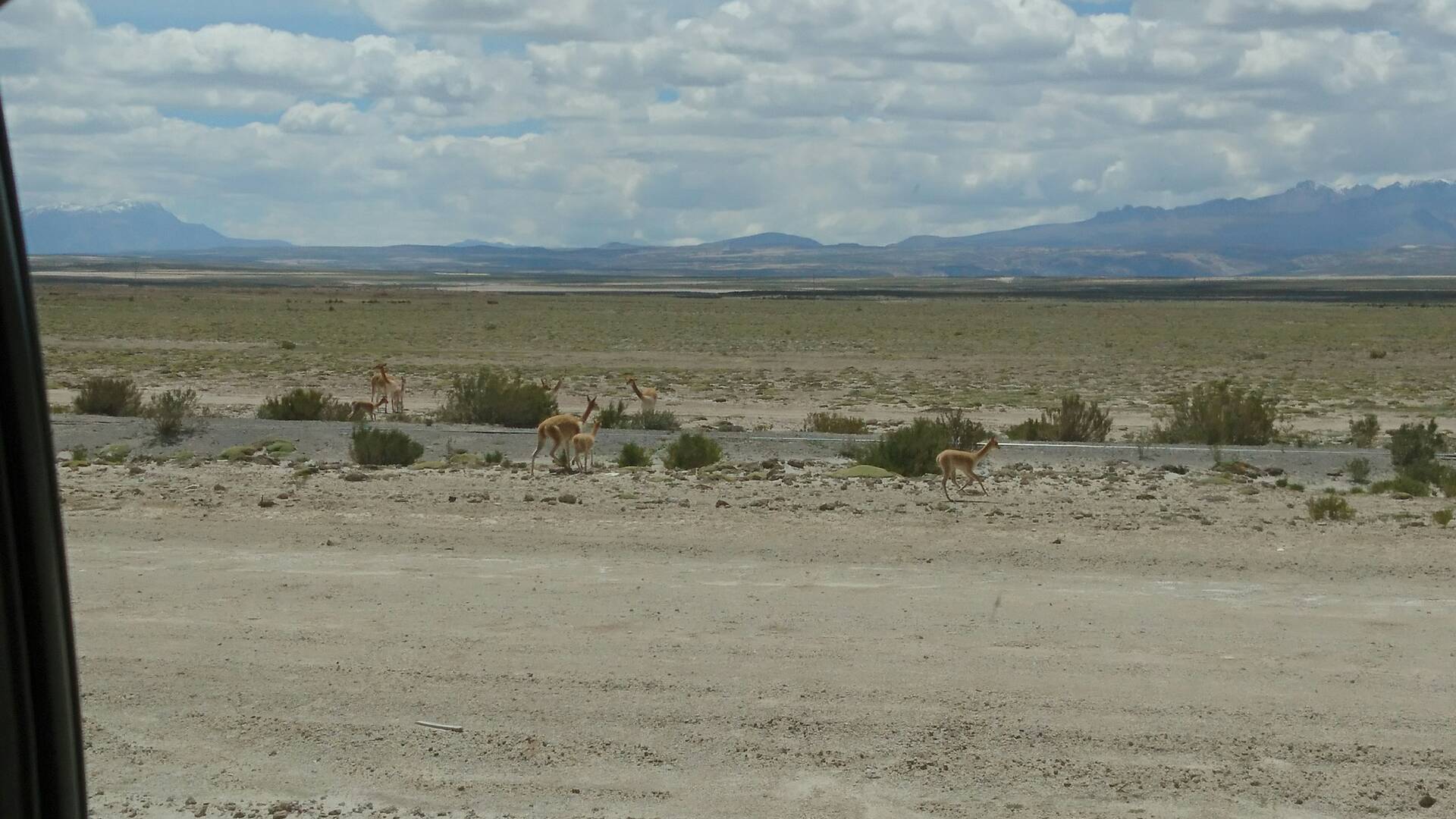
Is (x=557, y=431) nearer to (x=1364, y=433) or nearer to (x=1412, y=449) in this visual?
(x=1412, y=449)

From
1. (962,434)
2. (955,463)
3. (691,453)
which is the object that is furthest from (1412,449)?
(691,453)

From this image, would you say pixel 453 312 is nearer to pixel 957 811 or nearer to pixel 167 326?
pixel 167 326

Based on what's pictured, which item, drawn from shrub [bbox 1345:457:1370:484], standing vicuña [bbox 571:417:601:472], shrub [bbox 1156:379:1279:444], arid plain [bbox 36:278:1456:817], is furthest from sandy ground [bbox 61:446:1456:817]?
shrub [bbox 1156:379:1279:444]

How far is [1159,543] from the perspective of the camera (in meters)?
13.3

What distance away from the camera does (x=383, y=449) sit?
62.3 feet

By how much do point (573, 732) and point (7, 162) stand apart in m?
5.06

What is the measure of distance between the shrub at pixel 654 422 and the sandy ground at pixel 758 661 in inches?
360

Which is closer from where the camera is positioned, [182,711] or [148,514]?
[182,711]

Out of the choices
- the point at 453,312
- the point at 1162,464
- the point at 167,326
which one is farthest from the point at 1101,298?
the point at 1162,464

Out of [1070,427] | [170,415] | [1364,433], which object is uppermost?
[170,415]

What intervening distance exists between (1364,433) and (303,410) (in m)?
17.1

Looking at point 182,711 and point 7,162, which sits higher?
point 7,162

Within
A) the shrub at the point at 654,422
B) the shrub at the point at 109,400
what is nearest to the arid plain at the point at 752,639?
the shrub at the point at 654,422

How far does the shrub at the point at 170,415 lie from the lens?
20.5 metres
